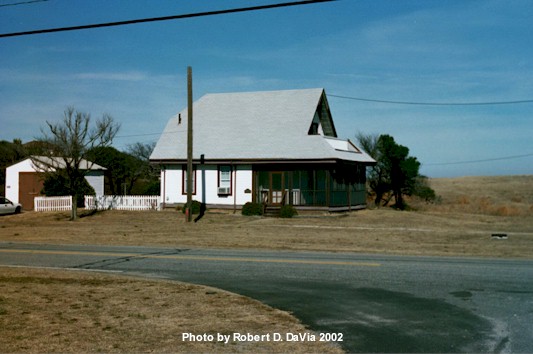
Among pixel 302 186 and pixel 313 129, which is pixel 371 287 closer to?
pixel 302 186

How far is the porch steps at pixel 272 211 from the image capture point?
3603cm

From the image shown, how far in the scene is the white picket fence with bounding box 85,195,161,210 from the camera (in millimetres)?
39688

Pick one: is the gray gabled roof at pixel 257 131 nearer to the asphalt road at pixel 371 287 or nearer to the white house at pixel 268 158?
the white house at pixel 268 158

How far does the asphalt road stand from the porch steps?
1614 centimetres

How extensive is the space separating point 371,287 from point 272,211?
2439 cm

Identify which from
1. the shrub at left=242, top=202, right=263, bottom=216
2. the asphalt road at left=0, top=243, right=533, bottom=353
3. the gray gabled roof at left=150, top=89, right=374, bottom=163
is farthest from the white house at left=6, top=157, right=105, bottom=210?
the asphalt road at left=0, top=243, right=533, bottom=353

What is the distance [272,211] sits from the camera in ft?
119

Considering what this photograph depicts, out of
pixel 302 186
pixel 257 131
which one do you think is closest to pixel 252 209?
pixel 302 186

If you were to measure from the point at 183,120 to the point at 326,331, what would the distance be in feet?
116

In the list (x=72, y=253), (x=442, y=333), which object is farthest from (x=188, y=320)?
(x=72, y=253)

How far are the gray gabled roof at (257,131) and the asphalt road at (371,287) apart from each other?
1774 centimetres

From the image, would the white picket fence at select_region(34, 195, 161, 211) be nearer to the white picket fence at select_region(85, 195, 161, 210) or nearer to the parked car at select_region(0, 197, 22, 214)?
the white picket fence at select_region(85, 195, 161, 210)

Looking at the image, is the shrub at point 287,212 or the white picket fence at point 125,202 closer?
the shrub at point 287,212

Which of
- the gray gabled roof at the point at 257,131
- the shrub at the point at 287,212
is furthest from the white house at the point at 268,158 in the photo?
the shrub at the point at 287,212
